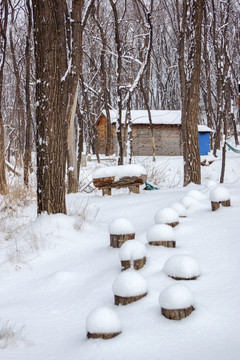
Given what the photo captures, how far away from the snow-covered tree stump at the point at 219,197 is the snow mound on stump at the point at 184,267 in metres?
1.74

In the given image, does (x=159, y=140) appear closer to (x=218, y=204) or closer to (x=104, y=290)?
(x=218, y=204)

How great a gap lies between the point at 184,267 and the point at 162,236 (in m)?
0.75

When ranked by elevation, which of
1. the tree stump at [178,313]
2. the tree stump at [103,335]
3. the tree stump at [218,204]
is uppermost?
the tree stump at [218,204]

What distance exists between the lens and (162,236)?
333 centimetres

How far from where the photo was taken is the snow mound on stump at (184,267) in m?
2.59

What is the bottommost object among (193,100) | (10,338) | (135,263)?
(10,338)

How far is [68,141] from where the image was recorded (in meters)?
8.90

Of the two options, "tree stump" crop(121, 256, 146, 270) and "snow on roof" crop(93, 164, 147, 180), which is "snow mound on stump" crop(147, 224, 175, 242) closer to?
"tree stump" crop(121, 256, 146, 270)

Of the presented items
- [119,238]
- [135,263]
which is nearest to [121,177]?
[119,238]

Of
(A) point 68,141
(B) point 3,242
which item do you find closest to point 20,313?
(B) point 3,242

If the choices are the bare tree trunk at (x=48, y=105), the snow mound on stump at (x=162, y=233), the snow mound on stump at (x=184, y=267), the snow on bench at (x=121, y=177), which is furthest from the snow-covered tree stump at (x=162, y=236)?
the snow on bench at (x=121, y=177)

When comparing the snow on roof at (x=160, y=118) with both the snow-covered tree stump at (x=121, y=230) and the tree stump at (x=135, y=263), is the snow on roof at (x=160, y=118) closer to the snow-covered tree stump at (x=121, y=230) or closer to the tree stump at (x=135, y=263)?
the snow-covered tree stump at (x=121, y=230)

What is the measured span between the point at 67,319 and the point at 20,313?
44 cm

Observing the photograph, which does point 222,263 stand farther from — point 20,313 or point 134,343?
point 20,313
